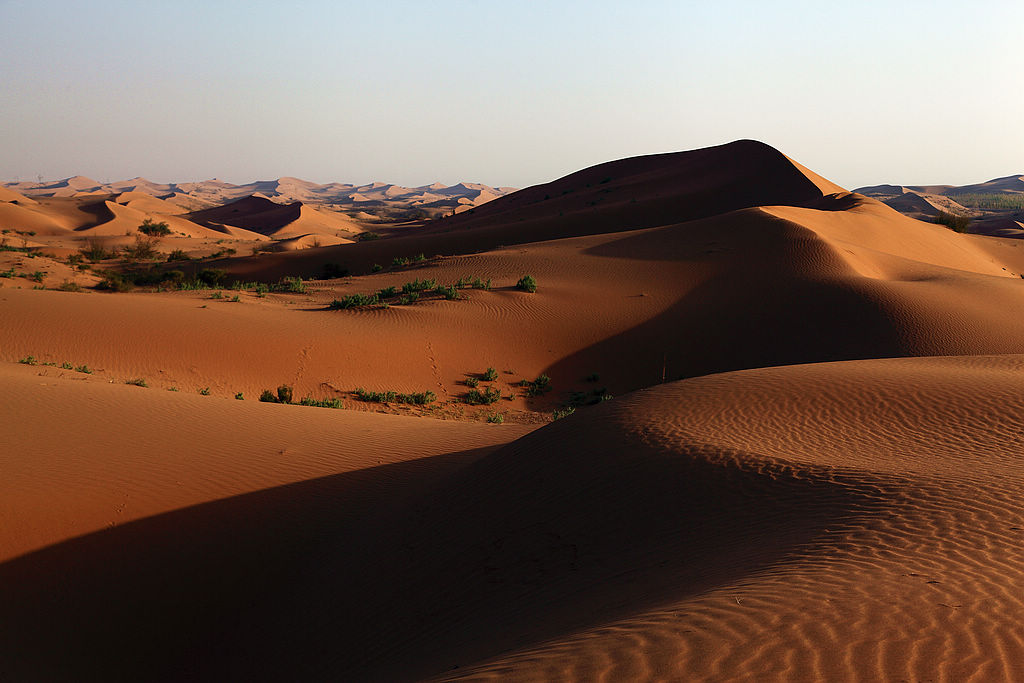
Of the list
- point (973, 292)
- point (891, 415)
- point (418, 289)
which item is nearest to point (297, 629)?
point (891, 415)

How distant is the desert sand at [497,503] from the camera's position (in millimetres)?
3621

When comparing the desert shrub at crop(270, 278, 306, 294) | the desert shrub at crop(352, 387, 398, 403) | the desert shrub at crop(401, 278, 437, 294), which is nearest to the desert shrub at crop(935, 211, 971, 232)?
the desert shrub at crop(401, 278, 437, 294)

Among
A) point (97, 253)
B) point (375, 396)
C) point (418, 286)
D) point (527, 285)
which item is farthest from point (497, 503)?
point (97, 253)

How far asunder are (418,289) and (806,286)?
37.2 ft

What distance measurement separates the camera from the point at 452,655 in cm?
424

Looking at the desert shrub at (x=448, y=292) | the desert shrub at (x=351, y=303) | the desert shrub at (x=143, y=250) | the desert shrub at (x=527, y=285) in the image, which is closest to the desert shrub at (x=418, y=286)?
the desert shrub at (x=448, y=292)

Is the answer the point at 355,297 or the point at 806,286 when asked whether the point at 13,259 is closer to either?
the point at 355,297

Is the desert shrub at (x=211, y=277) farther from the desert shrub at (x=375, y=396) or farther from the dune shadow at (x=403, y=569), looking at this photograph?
the dune shadow at (x=403, y=569)

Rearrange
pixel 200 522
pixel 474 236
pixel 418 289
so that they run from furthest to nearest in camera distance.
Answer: pixel 474 236 → pixel 418 289 → pixel 200 522

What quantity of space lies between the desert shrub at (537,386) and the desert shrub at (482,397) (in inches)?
33.2

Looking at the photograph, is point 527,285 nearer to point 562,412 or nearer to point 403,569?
point 562,412

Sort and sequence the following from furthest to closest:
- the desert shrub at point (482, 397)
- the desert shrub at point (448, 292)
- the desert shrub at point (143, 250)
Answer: the desert shrub at point (143, 250) → the desert shrub at point (448, 292) → the desert shrub at point (482, 397)

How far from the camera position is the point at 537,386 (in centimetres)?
1595

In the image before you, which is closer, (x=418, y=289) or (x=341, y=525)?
(x=341, y=525)
